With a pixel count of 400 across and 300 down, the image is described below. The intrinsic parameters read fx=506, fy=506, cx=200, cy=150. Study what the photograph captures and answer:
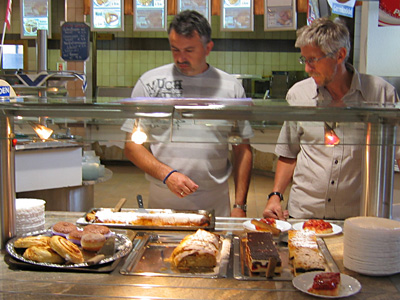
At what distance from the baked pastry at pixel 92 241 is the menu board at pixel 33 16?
16.5 ft

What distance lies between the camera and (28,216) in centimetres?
198

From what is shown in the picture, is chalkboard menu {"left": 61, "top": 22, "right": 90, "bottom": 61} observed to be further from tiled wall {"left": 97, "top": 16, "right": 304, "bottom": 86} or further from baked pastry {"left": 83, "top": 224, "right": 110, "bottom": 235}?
baked pastry {"left": 83, "top": 224, "right": 110, "bottom": 235}

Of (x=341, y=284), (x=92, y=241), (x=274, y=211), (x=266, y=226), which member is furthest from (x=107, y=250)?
(x=274, y=211)

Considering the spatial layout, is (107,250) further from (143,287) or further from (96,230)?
(143,287)

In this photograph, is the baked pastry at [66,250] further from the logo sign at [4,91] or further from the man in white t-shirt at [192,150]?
the man in white t-shirt at [192,150]

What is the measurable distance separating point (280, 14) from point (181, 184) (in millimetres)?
3562

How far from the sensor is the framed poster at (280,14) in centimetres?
548

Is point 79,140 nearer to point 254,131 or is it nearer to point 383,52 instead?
point 254,131

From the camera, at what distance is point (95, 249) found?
1.78 metres

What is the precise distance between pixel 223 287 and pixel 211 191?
142 cm

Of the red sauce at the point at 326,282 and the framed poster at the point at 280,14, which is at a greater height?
the framed poster at the point at 280,14

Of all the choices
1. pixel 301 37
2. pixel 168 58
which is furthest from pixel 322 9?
pixel 168 58

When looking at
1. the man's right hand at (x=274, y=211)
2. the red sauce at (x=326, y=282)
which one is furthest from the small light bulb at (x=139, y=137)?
the man's right hand at (x=274, y=211)

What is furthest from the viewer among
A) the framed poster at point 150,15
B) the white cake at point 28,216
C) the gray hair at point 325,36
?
the framed poster at point 150,15
